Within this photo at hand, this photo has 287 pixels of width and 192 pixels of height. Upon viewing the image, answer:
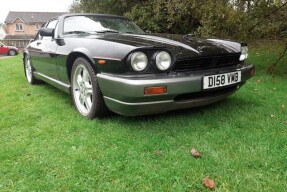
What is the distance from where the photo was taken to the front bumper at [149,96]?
257cm

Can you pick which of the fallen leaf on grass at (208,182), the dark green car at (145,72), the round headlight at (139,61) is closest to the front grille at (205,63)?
the dark green car at (145,72)

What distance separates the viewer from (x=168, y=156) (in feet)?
7.83

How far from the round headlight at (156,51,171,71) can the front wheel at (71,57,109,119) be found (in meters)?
0.71

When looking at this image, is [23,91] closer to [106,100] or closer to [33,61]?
[33,61]

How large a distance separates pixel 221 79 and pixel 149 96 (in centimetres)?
80

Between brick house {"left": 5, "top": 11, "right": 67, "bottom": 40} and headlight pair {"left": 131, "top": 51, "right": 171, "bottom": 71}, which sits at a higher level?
brick house {"left": 5, "top": 11, "right": 67, "bottom": 40}

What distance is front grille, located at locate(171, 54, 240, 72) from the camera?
2.78 metres

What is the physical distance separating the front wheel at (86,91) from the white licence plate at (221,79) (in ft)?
3.46

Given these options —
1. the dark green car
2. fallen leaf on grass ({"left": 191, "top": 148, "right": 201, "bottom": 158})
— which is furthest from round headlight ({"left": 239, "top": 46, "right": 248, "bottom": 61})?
fallen leaf on grass ({"left": 191, "top": 148, "right": 201, "bottom": 158})

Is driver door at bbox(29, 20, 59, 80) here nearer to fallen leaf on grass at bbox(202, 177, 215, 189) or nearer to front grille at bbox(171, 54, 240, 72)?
front grille at bbox(171, 54, 240, 72)

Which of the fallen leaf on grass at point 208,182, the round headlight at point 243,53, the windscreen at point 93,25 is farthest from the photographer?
the windscreen at point 93,25

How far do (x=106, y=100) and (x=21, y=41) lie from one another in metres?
47.1

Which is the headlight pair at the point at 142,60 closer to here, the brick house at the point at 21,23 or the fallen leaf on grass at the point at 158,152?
the fallen leaf on grass at the point at 158,152

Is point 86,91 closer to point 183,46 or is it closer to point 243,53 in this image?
point 183,46
